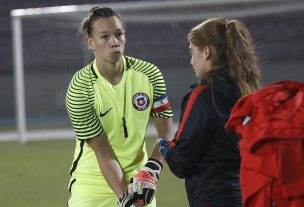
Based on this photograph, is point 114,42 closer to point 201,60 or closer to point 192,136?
point 201,60

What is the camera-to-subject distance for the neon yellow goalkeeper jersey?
4125 mm

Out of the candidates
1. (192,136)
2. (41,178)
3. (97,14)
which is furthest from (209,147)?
(41,178)

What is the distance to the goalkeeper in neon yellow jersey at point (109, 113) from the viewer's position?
409 cm

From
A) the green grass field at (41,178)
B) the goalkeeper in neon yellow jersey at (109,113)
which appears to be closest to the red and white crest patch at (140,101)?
the goalkeeper in neon yellow jersey at (109,113)

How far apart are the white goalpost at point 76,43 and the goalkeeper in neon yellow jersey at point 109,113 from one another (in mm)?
9690

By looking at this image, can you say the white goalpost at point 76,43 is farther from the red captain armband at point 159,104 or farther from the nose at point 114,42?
the nose at point 114,42

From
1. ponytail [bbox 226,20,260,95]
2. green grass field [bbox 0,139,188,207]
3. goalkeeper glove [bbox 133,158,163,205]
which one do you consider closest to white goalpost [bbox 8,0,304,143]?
green grass field [bbox 0,139,188,207]

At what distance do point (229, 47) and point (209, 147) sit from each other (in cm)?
48

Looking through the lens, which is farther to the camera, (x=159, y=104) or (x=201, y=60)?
(x=159, y=104)

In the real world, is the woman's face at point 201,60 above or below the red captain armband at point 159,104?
above

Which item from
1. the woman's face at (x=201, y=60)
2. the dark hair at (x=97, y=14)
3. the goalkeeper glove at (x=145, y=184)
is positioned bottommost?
the goalkeeper glove at (x=145, y=184)

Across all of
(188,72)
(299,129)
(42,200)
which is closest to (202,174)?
(299,129)

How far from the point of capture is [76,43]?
15203 mm

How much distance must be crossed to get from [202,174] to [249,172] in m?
0.52
